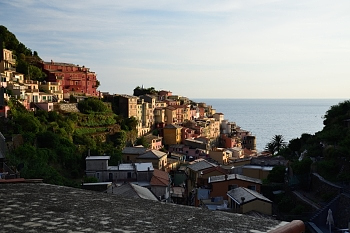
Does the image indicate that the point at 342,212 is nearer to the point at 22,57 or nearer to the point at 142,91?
the point at 22,57

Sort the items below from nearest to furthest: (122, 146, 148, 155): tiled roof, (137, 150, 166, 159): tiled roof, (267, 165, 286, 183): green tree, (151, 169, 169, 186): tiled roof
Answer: (267, 165, 286, 183): green tree, (151, 169, 169, 186): tiled roof, (137, 150, 166, 159): tiled roof, (122, 146, 148, 155): tiled roof

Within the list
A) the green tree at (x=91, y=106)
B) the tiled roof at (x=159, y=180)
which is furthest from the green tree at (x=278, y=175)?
the green tree at (x=91, y=106)

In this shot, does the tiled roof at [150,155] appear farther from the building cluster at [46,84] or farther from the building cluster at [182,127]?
the building cluster at [46,84]

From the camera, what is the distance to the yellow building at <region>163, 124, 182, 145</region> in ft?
240

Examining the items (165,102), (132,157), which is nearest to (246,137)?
(165,102)

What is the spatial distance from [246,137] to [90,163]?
55.7m

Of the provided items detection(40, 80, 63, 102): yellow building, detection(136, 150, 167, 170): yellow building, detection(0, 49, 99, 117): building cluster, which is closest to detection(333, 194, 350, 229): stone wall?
detection(0, 49, 99, 117): building cluster

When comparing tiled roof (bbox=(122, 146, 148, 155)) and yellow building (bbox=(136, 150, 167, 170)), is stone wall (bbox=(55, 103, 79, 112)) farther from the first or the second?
yellow building (bbox=(136, 150, 167, 170))

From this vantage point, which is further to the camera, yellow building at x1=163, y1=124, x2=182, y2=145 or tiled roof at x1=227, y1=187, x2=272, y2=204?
yellow building at x1=163, y1=124, x2=182, y2=145

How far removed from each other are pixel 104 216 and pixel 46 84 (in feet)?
192

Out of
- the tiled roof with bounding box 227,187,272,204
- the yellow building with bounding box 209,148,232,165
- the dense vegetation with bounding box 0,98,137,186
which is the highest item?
the dense vegetation with bounding box 0,98,137,186

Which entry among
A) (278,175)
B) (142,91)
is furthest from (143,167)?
(142,91)

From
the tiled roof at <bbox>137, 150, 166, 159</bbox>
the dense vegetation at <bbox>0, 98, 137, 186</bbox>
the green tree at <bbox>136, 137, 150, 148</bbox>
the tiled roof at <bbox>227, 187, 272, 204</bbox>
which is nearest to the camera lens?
the tiled roof at <bbox>227, 187, 272, 204</bbox>

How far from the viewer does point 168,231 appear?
5094 millimetres
